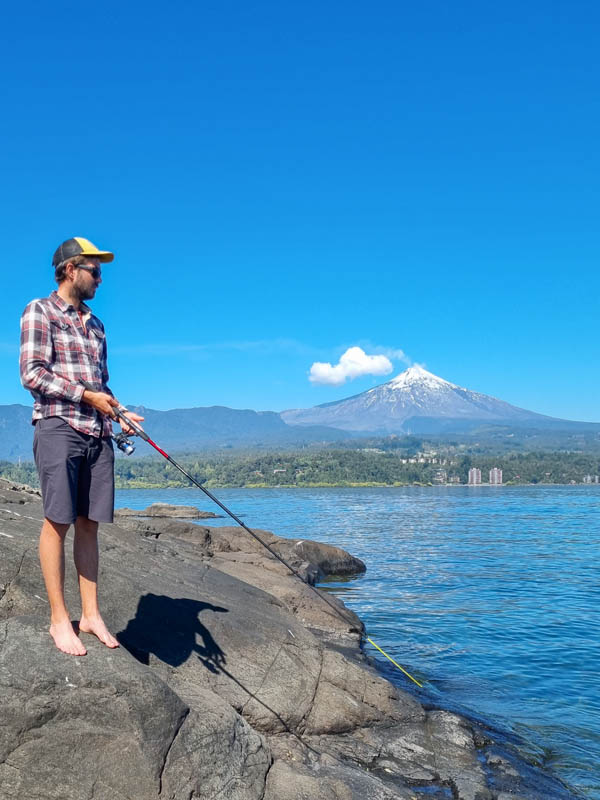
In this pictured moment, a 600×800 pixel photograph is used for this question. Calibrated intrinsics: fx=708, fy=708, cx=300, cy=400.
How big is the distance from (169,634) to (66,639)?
2500 mm

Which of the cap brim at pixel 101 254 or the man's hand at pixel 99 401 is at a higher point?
the cap brim at pixel 101 254

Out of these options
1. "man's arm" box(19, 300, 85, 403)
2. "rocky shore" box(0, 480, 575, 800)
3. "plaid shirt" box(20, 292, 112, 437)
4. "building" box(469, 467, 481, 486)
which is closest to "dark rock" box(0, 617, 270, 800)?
"rocky shore" box(0, 480, 575, 800)

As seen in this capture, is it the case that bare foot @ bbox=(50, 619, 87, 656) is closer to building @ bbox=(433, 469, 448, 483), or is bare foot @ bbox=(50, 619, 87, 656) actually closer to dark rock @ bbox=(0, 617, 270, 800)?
dark rock @ bbox=(0, 617, 270, 800)

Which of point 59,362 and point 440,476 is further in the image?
point 440,476

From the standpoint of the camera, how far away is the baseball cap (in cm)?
559

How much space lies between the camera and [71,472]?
209 inches

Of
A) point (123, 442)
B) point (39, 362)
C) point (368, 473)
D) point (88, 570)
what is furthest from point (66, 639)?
point (368, 473)

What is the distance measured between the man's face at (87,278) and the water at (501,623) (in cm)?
759

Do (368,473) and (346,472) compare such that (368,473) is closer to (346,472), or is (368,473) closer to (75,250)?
(346,472)

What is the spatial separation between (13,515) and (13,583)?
7.06 ft

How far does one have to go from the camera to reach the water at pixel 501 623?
1042 cm

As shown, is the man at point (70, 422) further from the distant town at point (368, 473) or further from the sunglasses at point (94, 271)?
the distant town at point (368, 473)

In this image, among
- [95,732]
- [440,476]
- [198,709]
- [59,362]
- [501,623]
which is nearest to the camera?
[95,732]

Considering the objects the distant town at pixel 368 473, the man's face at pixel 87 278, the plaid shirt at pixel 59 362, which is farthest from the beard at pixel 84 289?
the distant town at pixel 368 473
